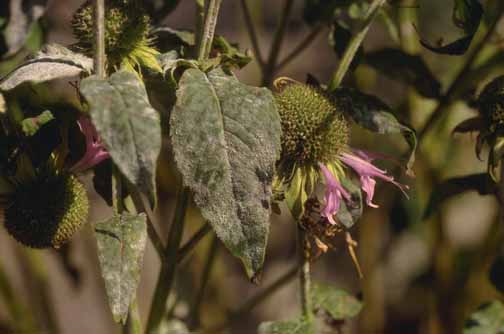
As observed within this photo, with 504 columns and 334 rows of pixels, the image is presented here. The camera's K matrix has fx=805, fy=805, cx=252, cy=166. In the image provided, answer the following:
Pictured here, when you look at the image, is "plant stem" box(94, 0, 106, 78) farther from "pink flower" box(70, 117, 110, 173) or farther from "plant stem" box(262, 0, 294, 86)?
"plant stem" box(262, 0, 294, 86)

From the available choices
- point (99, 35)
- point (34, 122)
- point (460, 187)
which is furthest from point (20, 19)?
point (460, 187)

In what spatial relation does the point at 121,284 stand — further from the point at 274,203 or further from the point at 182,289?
the point at 182,289

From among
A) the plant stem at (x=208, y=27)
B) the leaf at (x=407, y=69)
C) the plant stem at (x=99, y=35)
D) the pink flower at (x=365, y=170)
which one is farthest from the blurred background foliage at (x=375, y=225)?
the plant stem at (x=99, y=35)

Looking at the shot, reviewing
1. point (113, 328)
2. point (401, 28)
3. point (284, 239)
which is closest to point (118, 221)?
point (401, 28)

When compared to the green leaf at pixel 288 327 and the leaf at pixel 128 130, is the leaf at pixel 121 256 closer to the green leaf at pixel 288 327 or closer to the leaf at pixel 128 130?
the leaf at pixel 128 130

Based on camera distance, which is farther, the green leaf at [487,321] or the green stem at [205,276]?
the green stem at [205,276]

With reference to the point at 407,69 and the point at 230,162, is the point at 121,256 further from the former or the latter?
the point at 407,69
